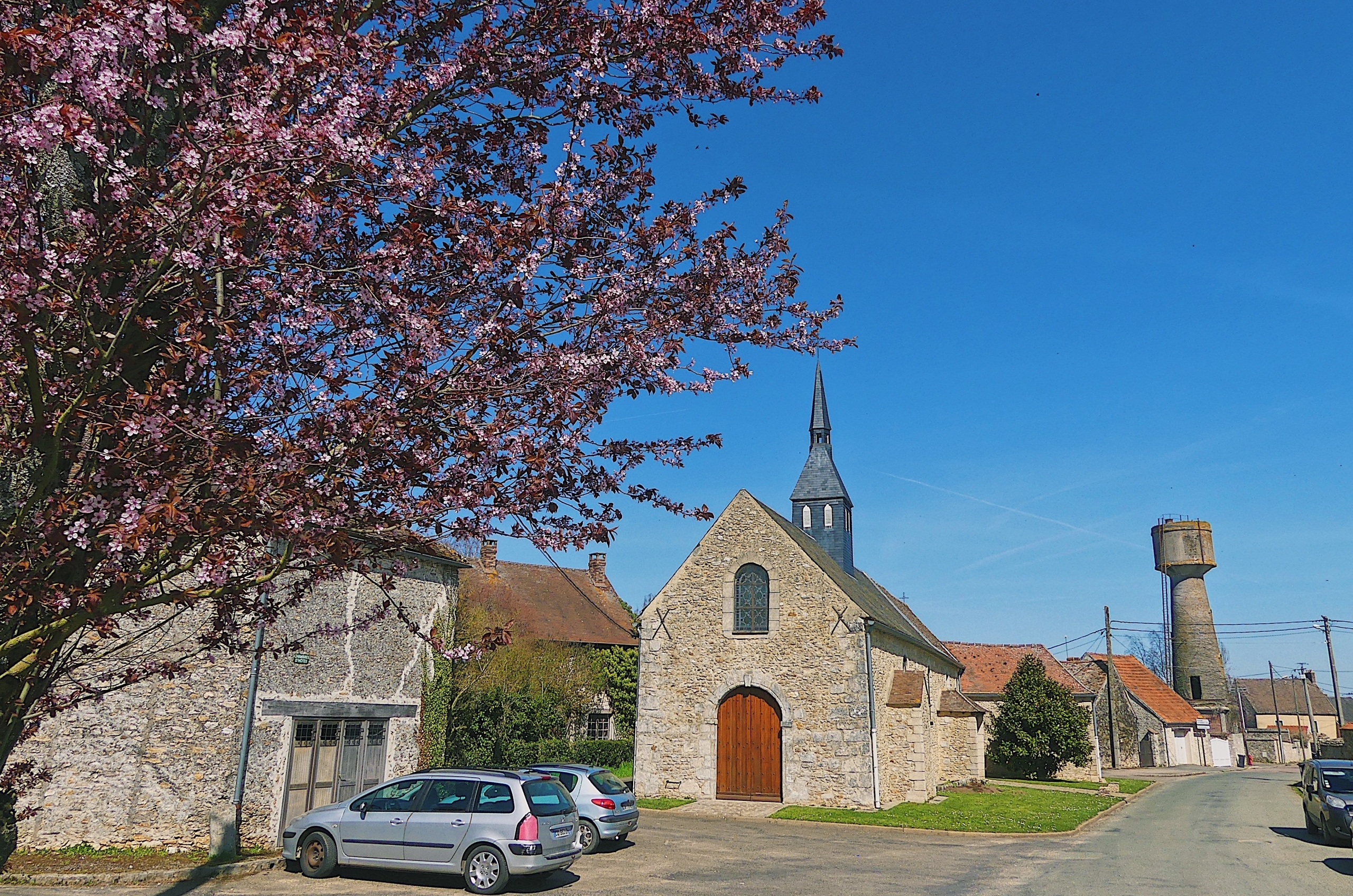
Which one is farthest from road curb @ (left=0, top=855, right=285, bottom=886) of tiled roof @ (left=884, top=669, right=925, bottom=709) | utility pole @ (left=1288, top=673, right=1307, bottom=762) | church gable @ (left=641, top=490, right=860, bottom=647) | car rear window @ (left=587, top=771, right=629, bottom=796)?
utility pole @ (left=1288, top=673, right=1307, bottom=762)

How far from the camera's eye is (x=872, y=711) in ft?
66.7

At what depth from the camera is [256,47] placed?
3570 millimetres

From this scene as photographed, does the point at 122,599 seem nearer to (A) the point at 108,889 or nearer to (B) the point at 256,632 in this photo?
(A) the point at 108,889

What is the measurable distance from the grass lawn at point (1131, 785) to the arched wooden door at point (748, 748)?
14692 mm

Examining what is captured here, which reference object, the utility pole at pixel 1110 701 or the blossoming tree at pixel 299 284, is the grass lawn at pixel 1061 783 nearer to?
Answer: the utility pole at pixel 1110 701

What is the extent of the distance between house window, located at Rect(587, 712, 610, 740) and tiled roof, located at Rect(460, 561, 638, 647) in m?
2.82

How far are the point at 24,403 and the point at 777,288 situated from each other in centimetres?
354

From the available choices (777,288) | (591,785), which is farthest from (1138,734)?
(777,288)

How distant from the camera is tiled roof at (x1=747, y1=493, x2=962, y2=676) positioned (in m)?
22.3

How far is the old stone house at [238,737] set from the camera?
41.1 ft

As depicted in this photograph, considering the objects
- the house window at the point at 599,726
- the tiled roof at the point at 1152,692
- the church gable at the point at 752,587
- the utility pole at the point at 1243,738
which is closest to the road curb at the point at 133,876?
the church gable at the point at 752,587

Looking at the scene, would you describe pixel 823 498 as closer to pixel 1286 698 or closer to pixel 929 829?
pixel 929 829

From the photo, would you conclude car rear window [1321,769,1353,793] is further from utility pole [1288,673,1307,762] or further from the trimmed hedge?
utility pole [1288,673,1307,762]

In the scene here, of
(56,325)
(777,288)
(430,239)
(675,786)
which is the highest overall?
(777,288)
